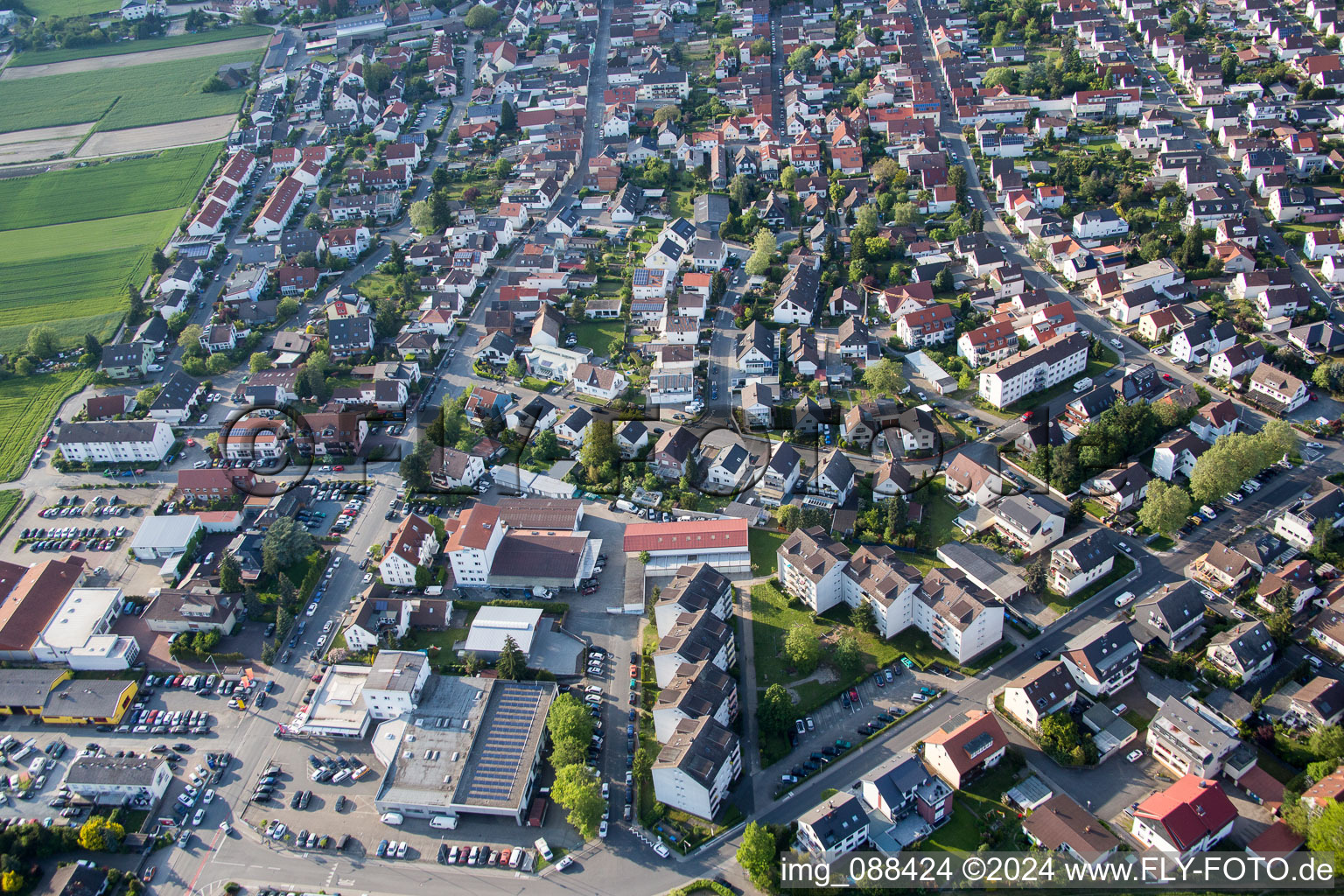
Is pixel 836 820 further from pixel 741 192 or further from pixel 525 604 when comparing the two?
pixel 741 192

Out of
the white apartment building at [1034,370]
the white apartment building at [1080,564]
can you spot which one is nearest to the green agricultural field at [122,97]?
the white apartment building at [1034,370]

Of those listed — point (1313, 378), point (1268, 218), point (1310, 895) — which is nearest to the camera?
point (1310, 895)

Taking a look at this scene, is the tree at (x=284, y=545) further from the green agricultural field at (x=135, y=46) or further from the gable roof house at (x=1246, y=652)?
the green agricultural field at (x=135, y=46)

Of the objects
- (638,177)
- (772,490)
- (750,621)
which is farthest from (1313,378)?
(638,177)

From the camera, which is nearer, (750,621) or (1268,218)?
(750,621)

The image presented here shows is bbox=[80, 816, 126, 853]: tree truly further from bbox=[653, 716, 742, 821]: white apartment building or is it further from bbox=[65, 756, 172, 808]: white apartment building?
bbox=[653, 716, 742, 821]: white apartment building

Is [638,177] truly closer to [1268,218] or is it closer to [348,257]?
[348,257]
